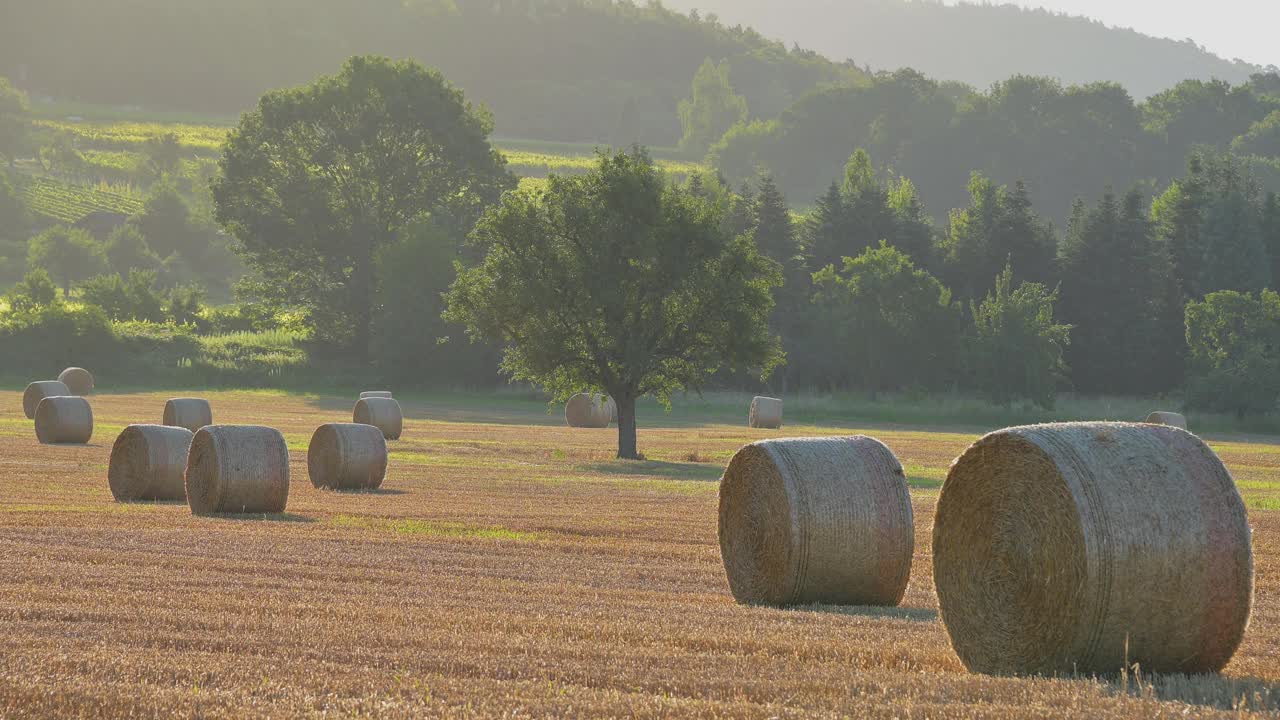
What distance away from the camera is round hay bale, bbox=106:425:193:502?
2648 centimetres

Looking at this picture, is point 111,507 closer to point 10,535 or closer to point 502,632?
point 10,535

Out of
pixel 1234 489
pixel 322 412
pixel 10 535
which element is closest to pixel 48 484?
pixel 10 535

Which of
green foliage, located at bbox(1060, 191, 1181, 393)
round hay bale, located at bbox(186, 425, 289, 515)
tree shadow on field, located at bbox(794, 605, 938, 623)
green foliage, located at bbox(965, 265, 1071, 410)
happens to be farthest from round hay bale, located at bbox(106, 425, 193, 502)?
green foliage, located at bbox(1060, 191, 1181, 393)

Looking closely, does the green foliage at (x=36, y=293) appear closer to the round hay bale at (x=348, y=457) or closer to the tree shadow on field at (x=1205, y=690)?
the round hay bale at (x=348, y=457)

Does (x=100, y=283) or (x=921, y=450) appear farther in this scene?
(x=100, y=283)

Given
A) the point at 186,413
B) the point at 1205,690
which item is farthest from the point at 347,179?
the point at 1205,690

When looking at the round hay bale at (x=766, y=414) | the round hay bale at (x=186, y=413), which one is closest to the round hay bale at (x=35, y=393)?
the round hay bale at (x=186, y=413)

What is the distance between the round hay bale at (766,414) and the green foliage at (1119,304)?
3296 cm

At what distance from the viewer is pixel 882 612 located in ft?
47.3

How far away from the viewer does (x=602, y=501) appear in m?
28.7

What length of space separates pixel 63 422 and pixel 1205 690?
126 feet

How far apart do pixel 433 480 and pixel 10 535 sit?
14674 millimetres

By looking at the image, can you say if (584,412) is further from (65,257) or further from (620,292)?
(65,257)

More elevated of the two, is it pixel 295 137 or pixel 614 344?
pixel 295 137
